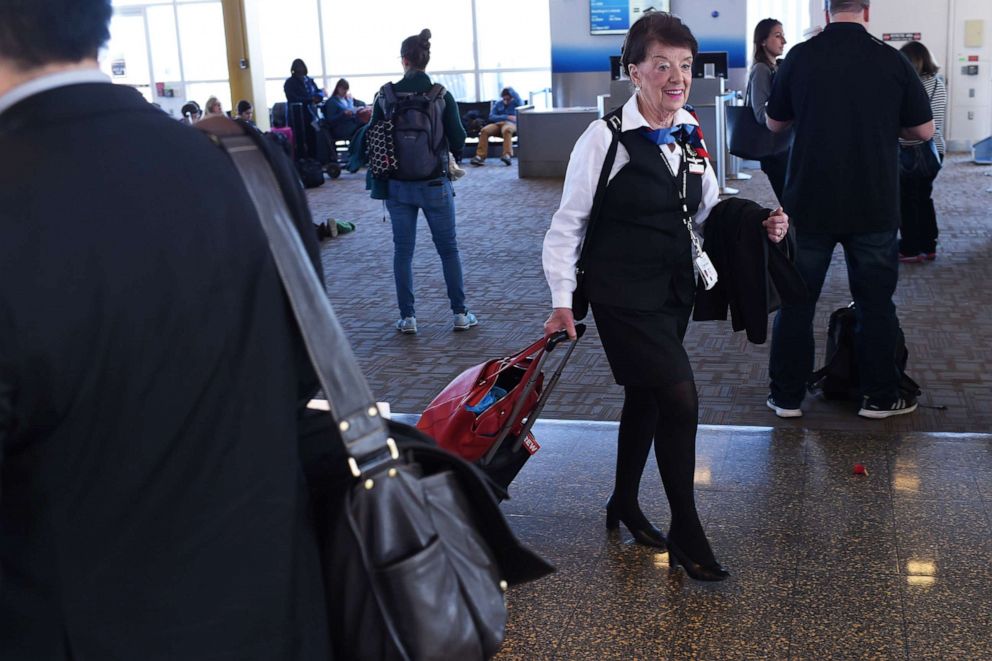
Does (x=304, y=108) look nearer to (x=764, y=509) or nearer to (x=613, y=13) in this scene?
(x=613, y=13)

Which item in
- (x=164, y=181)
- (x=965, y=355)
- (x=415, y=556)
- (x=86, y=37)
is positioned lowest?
(x=965, y=355)

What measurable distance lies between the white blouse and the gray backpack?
118 inches

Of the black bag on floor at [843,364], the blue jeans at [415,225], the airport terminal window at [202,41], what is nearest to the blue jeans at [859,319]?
the black bag on floor at [843,364]

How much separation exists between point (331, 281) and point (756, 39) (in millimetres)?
3415

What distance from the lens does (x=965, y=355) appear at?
5.43m

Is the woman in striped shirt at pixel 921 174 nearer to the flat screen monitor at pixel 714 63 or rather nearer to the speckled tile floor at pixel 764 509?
the speckled tile floor at pixel 764 509

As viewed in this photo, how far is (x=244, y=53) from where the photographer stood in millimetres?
14234

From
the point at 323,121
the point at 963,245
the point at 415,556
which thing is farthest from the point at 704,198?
the point at 323,121

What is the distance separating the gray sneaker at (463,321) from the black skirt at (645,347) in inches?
137

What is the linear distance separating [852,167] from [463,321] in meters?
2.72

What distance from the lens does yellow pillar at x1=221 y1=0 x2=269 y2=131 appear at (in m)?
14.2

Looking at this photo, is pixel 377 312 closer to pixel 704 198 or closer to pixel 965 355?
pixel 965 355

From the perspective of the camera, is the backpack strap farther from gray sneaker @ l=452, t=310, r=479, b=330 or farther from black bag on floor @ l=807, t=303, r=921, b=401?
black bag on floor @ l=807, t=303, r=921, b=401

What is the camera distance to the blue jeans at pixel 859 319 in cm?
438
